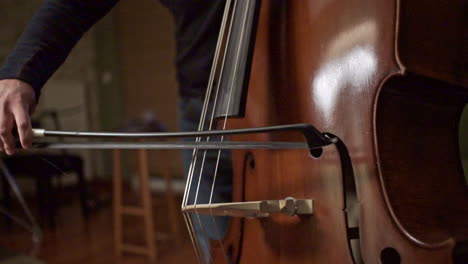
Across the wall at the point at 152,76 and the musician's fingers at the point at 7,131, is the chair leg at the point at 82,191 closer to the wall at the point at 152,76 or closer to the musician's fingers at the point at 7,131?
the wall at the point at 152,76

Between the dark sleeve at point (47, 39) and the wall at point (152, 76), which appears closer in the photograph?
the dark sleeve at point (47, 39)

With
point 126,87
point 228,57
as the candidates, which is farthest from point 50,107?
point 228,57

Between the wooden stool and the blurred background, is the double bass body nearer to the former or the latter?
the blurred background

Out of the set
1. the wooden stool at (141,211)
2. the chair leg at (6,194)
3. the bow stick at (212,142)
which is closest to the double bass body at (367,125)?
the bow stick at (212,142)

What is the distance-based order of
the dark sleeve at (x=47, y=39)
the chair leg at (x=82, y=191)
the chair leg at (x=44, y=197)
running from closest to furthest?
the dark sleeve at (x=47, y=39) → the chair leg at (x=44, y=197) → the chair leg at (x=82, y=191)

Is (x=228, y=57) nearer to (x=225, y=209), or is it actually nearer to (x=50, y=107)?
(x=225, y=209)

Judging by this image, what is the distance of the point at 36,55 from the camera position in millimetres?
452

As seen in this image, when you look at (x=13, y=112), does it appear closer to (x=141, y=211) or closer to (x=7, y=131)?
(x=7, y=131)

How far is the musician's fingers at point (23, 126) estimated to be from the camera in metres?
0.40

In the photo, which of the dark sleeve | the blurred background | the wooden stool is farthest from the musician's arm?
the wooden stool

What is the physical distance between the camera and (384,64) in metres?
0.35

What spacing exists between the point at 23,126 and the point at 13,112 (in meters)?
0.03

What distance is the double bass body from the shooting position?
334 mm

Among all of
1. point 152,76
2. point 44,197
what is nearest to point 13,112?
point 44,197
